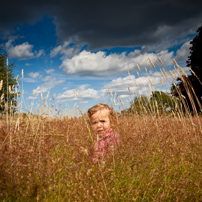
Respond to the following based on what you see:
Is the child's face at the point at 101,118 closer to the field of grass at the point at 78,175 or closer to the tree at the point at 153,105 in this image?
the tree at the point at 153,105

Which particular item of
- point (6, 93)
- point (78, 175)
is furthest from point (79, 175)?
point (6, 93)

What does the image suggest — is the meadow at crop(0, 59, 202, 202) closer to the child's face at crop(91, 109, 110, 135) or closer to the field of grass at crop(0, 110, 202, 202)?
the field of grass at crop(0, 110, 202, 202)

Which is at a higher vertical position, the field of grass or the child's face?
the child's face

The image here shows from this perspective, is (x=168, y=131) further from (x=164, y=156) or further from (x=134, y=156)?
(x=134, y=156)

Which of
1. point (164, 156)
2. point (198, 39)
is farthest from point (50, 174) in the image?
point (198, 39)

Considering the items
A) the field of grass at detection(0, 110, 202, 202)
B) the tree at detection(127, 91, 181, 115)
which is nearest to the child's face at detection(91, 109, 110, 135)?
the tree at detection(127, 91, 181, 115)

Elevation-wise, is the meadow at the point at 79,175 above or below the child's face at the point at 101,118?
below

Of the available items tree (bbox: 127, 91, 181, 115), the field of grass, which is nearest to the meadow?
the field of grass

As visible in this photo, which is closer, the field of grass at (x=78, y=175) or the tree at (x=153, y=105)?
the field of grass at (x=78, y=175)

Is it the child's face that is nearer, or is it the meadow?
the meadow

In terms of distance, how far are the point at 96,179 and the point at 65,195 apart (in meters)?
0.25

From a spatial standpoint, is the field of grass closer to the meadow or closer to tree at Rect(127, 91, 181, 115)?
the meadow

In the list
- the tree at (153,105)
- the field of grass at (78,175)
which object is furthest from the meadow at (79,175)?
the tree at (153,105)

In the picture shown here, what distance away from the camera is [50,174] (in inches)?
62.4
